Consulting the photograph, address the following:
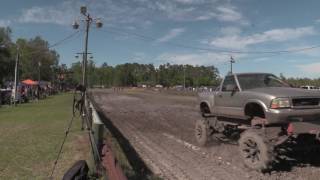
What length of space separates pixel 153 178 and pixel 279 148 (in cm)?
303

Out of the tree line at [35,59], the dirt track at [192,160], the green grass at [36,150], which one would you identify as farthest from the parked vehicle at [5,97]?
the tree line at [35,59]

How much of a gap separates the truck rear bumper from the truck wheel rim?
637mm

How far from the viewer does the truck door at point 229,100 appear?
39.7 ft

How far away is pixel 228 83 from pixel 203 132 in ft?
7.39

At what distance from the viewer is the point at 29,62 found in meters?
117

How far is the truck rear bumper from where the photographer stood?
1042 cm

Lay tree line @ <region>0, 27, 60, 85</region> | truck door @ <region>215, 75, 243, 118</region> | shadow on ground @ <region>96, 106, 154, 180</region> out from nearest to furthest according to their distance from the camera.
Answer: shadow on ground @ <region>96, 106, 154, 180</region>, truck door @ <region>215, 75, 243, 118</region>, tree line @ <region>0, 27, 60, 85</region>

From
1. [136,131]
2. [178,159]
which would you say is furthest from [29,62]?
[178,159]

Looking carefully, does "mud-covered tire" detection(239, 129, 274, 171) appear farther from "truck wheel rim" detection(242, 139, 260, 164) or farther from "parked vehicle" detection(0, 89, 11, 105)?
"parked vehicle" detection(0, 89, 11, 105)

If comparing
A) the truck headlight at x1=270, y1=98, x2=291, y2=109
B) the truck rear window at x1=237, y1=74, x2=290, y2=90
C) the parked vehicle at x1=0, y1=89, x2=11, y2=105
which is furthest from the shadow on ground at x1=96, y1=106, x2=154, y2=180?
the parked vehicle at x1=0, y1=89, x2=11, y2=105

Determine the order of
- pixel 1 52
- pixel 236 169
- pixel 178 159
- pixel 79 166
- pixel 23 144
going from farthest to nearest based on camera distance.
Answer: pixel 1 52 < pixel 23 144 < pixel 178 159 < pixel 236 169 < pixel 79 166

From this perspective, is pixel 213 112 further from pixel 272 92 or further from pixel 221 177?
pixel 221 177

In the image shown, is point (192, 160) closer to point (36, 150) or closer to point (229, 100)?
point (229, 100)

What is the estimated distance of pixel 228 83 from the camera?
12984mm
